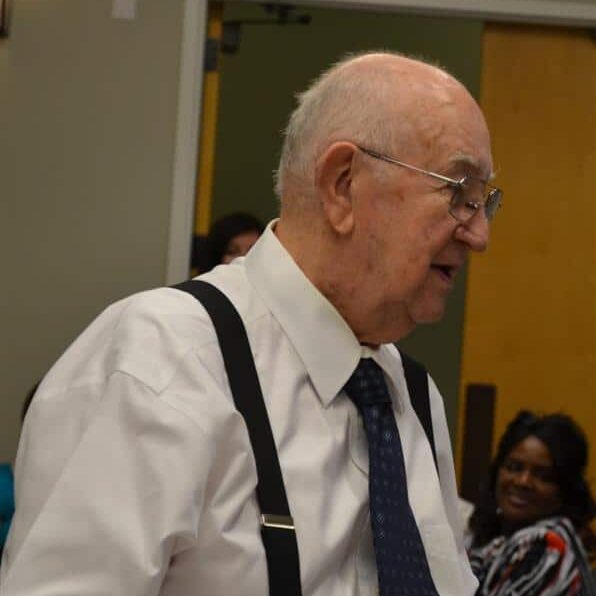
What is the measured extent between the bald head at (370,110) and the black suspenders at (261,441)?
176 mm

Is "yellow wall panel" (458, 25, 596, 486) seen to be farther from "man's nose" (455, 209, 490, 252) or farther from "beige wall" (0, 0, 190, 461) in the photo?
"man's nose" (455, 209, 490, 252)

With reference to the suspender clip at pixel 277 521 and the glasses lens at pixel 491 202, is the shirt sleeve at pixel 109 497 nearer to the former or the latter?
the suspender clip at pixel 277 521

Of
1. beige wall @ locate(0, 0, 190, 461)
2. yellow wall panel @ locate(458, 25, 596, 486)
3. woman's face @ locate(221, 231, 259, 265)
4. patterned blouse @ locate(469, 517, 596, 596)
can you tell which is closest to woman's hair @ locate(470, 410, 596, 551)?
patterned blouse @ locate(469, 517, 596, 596)

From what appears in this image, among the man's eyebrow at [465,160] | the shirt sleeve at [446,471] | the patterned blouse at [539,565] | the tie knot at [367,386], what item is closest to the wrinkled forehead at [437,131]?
the man's eyebrow at [465,160]

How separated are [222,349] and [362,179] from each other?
246mm

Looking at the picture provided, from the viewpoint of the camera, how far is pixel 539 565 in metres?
2.60

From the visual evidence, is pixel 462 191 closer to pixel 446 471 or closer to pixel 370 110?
pixel 370 110

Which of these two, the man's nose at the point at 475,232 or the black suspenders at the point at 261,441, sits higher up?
the man's nose at the point at 475,232

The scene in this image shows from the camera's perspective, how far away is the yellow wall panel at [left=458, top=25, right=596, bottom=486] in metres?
3.59

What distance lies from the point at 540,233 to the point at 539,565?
51.2 inches

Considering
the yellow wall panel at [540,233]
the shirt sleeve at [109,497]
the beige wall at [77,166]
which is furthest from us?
the yellow wall panel at [540,233]

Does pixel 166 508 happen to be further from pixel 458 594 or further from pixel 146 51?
pixel 146 51

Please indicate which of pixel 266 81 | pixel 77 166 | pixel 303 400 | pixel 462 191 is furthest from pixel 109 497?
pixel 266 81

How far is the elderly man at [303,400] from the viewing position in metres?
1.03
